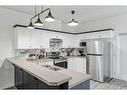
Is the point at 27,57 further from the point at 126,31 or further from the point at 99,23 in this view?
the point at 126,31

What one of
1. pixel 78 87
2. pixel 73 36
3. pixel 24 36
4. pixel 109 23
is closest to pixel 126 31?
pixel 109 23

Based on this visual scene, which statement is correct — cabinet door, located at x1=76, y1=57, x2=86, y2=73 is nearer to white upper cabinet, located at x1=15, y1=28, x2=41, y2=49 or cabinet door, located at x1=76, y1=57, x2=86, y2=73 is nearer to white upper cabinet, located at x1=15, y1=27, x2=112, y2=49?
white upper cabinet, located at x1=15, y1=27, x2=112, y2=49

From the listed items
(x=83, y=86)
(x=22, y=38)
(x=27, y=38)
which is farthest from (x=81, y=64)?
(x=83, y=86)

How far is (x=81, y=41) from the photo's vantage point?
5488 mm

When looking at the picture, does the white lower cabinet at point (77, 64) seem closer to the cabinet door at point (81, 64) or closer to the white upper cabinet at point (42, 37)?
the cabinet door at point (81, 64)

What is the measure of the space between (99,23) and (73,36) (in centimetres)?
144

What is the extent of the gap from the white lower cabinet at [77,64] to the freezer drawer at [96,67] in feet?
1.41

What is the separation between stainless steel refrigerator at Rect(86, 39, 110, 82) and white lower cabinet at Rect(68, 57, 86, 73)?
1.08 feet

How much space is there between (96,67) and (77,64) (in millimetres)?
984

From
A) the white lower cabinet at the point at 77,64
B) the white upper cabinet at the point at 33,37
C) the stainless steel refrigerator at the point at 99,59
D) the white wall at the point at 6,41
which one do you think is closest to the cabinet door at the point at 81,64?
the white lower cabinet at the point at 77,64

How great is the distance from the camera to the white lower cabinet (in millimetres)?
4981

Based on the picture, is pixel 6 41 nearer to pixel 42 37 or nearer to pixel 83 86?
pixel 42 37

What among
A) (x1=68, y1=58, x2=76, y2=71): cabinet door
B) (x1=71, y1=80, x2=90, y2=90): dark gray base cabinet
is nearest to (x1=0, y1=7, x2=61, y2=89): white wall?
(x1=68, y1=58, x2=76, y2=71): cabinet door

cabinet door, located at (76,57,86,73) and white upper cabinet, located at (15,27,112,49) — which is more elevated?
white upper cabinet, located at (15,27,112,49)
